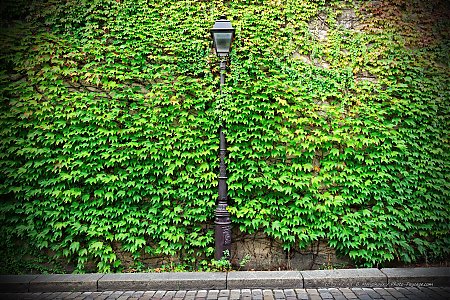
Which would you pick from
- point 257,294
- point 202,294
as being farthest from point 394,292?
point 202,294

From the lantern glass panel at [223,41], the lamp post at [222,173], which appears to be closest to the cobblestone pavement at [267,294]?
the lamp post at [222,173]

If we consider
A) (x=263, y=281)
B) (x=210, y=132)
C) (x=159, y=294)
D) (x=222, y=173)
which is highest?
(x=210, y=132)

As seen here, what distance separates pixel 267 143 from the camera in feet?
18.5

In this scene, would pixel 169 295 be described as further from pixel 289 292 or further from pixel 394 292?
pixel 394 292

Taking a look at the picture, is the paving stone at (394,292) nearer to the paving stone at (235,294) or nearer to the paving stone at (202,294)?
the paving stone at (235,294)

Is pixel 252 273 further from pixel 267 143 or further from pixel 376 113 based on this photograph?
pixel 376 113

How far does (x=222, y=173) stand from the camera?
5.37m

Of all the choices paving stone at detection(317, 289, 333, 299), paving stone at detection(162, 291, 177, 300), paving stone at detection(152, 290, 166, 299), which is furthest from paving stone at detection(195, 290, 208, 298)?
paving stone at detection(317, 289, 333, 299)

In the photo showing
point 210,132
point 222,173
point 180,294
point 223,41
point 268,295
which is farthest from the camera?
point 210,132

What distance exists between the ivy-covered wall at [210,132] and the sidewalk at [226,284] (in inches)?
24.7

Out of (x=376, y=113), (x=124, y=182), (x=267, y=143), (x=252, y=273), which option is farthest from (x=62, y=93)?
(x=376, y=113)

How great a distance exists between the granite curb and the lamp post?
0.53m

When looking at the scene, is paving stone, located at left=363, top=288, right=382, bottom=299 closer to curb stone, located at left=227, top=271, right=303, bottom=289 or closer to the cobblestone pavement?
the cobblestone pavement

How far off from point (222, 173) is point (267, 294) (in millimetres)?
2029
